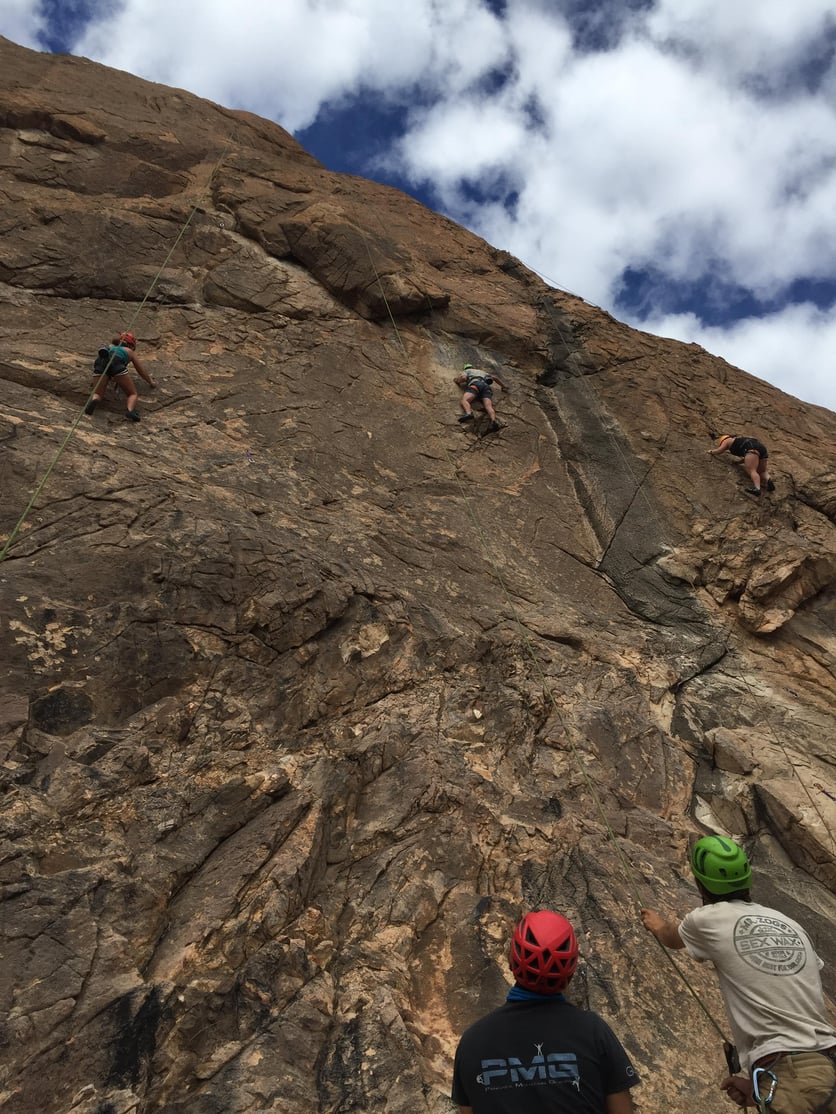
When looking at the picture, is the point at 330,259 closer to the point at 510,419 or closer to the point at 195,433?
the point at 510,419

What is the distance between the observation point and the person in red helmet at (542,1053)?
221 cm

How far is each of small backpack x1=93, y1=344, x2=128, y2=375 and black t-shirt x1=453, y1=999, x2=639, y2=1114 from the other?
24.1ft

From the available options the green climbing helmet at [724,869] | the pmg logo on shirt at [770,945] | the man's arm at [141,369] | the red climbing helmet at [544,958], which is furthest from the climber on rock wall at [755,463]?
the red climbing helmet at [544,958]

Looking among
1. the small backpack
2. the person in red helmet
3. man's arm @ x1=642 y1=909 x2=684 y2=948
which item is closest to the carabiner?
man's arm @ x1=642 y1=909 x2=684 y2=948

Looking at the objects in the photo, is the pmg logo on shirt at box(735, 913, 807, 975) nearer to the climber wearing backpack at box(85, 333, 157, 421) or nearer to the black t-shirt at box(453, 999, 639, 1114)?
the black t-shirt at box(453, 999, 639, 1114)

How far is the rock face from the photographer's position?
3867 millimetres

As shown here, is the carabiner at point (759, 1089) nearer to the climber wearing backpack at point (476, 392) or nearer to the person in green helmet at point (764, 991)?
the person in green helmet at point (764, 991)

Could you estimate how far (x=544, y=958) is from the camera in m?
2.39

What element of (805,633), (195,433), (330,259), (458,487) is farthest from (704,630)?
(330,259)

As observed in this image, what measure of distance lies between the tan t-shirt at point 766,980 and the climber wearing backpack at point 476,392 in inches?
314

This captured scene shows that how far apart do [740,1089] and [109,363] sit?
7965mm

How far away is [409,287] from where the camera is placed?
37.6 ft

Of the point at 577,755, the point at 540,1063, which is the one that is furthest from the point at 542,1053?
the point at 577,755

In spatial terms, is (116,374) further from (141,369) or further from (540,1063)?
(540,1063)
